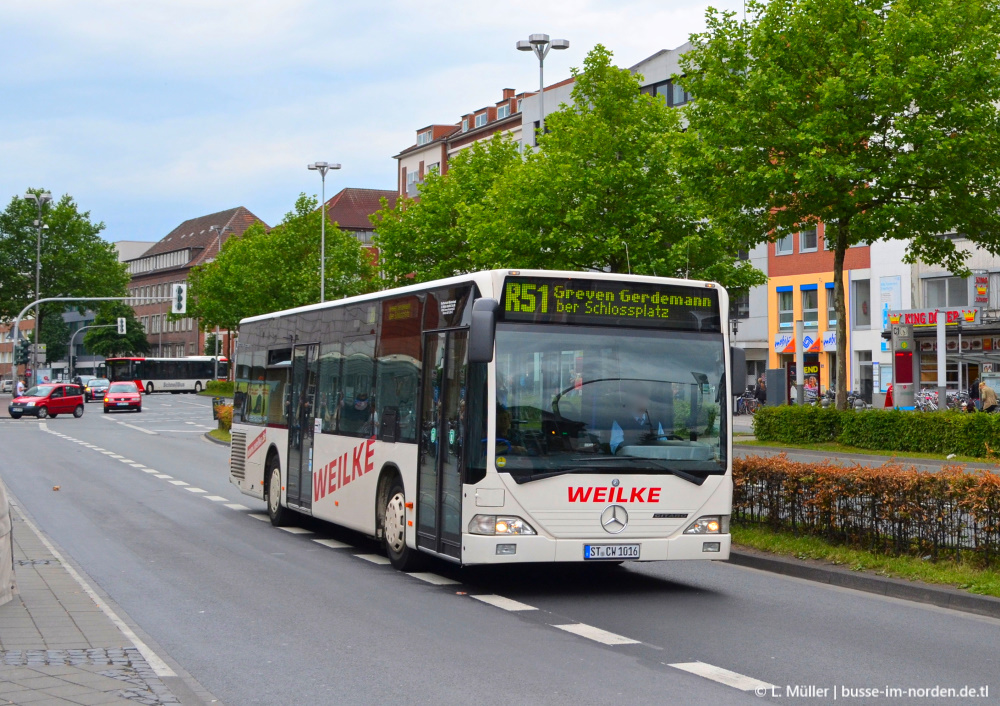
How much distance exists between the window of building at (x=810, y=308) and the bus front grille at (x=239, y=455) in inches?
1873

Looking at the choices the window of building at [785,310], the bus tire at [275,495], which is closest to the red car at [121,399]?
the window of building at [785,310]

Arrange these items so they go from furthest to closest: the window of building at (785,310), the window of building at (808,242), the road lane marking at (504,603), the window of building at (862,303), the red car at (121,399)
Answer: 1. the red car at (121,399)
2. the window of building at (785,310)
3. the window of building at (808,242)
4. the window of building at (862,303)
5. the road lane marking at (504,603)

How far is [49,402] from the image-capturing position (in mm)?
64250

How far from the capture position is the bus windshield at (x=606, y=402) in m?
11.1

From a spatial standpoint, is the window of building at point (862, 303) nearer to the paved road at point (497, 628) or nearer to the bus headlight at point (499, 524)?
the paved road at point (497, 628)

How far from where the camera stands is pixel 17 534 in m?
15.1

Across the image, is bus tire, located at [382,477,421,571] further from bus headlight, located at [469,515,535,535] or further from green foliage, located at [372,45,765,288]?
green foliage, located at [372,45,765,288]

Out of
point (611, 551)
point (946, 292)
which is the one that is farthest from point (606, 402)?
point (946, 292)

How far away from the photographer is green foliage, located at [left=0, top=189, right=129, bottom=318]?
353 feet

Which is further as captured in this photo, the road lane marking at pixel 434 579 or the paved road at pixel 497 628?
the road lane marking at pixel 434 579

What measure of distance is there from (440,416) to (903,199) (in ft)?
69.1

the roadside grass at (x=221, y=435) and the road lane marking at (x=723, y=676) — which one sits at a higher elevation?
the roadside grass at (x=221, y=435)

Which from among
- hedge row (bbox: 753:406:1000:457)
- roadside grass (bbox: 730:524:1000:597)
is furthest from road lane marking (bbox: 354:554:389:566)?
hedge row (bbox: 753:406:1000:457)

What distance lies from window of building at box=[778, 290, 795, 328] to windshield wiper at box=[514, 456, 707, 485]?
55169 mm
